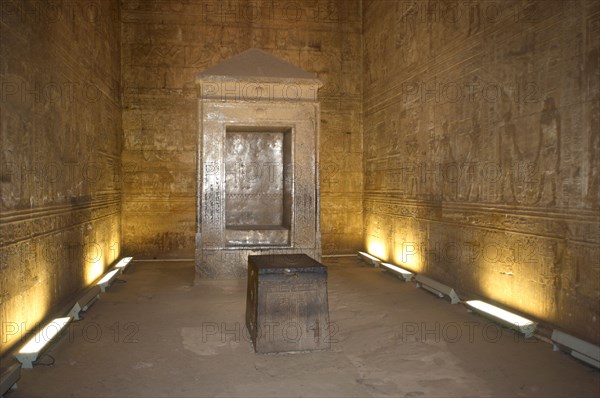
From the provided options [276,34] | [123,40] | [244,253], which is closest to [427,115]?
[244,253]

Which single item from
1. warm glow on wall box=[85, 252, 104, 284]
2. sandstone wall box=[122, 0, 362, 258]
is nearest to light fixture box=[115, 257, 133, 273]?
warm glow on wall box=[85, 252, 104, 284]

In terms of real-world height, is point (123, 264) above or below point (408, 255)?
below

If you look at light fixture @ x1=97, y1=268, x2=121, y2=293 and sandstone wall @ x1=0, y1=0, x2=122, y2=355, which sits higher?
sandstone wall @ x1=0, y1=0, x2=122, y2=355

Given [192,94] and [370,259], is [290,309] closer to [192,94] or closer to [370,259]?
[370,259]

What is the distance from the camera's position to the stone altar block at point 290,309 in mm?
3945

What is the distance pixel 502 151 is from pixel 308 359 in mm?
3174

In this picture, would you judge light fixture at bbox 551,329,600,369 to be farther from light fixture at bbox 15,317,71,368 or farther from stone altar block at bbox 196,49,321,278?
light fixture at bbox 15,317,71,368

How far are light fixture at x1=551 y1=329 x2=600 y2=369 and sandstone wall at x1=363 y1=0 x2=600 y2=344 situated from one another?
21cm

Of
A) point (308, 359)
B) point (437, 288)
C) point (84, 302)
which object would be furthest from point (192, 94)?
point (308, 359)

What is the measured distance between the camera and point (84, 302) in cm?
535

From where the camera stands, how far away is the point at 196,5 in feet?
31.9

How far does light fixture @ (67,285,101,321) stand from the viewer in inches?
197

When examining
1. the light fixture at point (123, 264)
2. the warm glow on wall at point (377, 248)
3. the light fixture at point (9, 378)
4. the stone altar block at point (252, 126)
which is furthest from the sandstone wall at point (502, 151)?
the light fixture at point (123, 264)

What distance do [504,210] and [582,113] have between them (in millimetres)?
1407
